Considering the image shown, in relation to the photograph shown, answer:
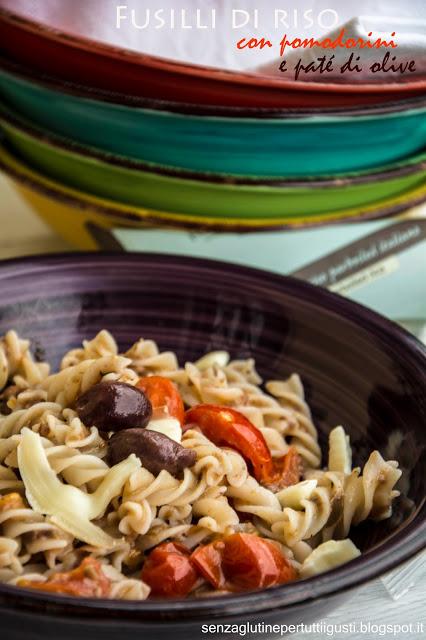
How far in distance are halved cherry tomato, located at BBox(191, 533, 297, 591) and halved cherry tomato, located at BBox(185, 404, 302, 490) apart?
230mm

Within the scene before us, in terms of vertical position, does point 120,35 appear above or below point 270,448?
above

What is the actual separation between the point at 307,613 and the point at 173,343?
0.91m

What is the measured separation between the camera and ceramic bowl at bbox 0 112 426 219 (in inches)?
90.8

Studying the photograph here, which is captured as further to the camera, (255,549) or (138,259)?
(138,259)

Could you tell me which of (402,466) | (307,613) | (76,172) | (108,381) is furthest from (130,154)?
(307,613)

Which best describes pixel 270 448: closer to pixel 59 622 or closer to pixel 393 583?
pixel 393 583

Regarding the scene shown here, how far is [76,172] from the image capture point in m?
2.45

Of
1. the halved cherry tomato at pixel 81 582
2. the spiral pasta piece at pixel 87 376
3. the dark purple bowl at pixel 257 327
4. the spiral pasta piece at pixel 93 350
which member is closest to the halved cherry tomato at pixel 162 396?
the spiral pasta piece at pixel 87 376

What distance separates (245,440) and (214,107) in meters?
0.75

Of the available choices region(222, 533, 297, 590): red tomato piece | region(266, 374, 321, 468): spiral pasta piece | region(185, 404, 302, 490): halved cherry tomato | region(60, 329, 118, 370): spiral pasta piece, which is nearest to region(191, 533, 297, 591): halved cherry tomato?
region(222, 533, 297, 590): red tomato piece

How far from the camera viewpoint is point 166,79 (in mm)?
2143

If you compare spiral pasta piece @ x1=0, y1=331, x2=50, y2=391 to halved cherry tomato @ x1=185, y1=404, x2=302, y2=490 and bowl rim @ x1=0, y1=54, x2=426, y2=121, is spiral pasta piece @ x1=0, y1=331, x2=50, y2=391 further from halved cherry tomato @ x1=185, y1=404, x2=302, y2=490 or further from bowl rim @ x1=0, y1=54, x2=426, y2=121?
bowl rim @ x1=0, y1=54, x2=426, y2=121

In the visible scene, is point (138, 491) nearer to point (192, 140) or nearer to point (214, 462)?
point (214, 462)

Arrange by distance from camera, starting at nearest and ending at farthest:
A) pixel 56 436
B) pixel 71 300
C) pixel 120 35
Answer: pixel 56 436 → pixel 71 300 → pixel 120 35
